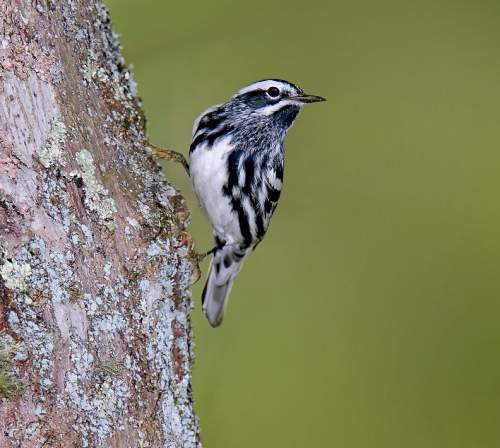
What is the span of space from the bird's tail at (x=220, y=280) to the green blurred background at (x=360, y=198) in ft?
0.42

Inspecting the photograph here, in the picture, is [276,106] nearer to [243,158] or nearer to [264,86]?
[264,86]

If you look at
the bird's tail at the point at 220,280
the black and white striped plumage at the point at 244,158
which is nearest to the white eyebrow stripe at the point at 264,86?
the black and white striped plumage at the point at 244,158

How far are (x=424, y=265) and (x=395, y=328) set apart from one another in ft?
1.05

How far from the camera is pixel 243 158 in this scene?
10.2ft

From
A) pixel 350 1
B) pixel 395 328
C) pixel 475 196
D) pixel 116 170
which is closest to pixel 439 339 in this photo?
pixel 395 328

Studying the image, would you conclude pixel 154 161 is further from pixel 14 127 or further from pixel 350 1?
pixel 350 1

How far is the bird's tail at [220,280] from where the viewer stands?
340 centimetres

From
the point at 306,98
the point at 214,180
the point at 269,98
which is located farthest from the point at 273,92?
the point at 214,180

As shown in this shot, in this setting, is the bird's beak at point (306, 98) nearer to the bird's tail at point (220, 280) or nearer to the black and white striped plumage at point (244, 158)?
the black and white striped plumage at point (244, 158)

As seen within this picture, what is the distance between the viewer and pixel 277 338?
3506 mm

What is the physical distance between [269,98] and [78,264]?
1531 millimetres

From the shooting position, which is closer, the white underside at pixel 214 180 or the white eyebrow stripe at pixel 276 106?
the white underside at pixel 214 180

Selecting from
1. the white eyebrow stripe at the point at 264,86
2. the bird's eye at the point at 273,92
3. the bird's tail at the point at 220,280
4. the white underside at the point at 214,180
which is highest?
the white eyebrow stripe at the point at 264,86

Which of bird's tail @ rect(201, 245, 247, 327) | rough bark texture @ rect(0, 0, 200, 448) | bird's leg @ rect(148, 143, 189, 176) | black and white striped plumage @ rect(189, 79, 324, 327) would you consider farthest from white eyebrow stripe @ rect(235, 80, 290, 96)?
rough bark texture @ rect(0, 0, 200, 448)
